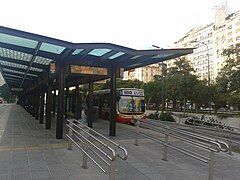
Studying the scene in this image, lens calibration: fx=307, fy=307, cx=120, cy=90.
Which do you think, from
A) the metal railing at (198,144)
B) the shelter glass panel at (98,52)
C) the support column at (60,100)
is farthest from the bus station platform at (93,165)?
the shelter glass panel at (98,52)

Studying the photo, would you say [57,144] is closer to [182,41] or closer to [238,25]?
[238,25]

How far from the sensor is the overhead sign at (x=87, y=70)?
1232 centimetres

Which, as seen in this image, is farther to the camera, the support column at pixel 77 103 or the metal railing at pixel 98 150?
the support column at pixel 77 103

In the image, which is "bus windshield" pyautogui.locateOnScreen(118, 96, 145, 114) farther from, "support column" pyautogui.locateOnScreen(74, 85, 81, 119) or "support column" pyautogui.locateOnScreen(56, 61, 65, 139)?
"support column" pyautogui.locateOnScreen(56, 61, 65, 139)

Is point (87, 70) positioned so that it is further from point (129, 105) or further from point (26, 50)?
point (129, 105)

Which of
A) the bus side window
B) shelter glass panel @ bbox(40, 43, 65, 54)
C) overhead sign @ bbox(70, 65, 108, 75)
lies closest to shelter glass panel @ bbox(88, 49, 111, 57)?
overhead sign @ bbox(70, 65, 108, 75)

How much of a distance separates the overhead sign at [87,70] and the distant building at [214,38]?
76130mm

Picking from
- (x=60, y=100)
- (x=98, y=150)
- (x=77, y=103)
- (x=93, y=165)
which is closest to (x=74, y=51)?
(x=60, y=100)

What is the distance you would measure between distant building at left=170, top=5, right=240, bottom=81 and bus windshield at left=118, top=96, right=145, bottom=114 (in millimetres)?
66517

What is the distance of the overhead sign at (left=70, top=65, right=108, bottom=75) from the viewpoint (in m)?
12.3

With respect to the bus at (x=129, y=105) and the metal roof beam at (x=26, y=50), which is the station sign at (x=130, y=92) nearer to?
the bus at (x=129, y=105)

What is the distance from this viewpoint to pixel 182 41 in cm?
13425

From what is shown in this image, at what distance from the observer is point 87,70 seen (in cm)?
1257

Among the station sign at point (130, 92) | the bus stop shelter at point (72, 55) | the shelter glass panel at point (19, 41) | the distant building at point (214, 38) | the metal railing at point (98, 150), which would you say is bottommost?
the metal railing at point (98, 150)
